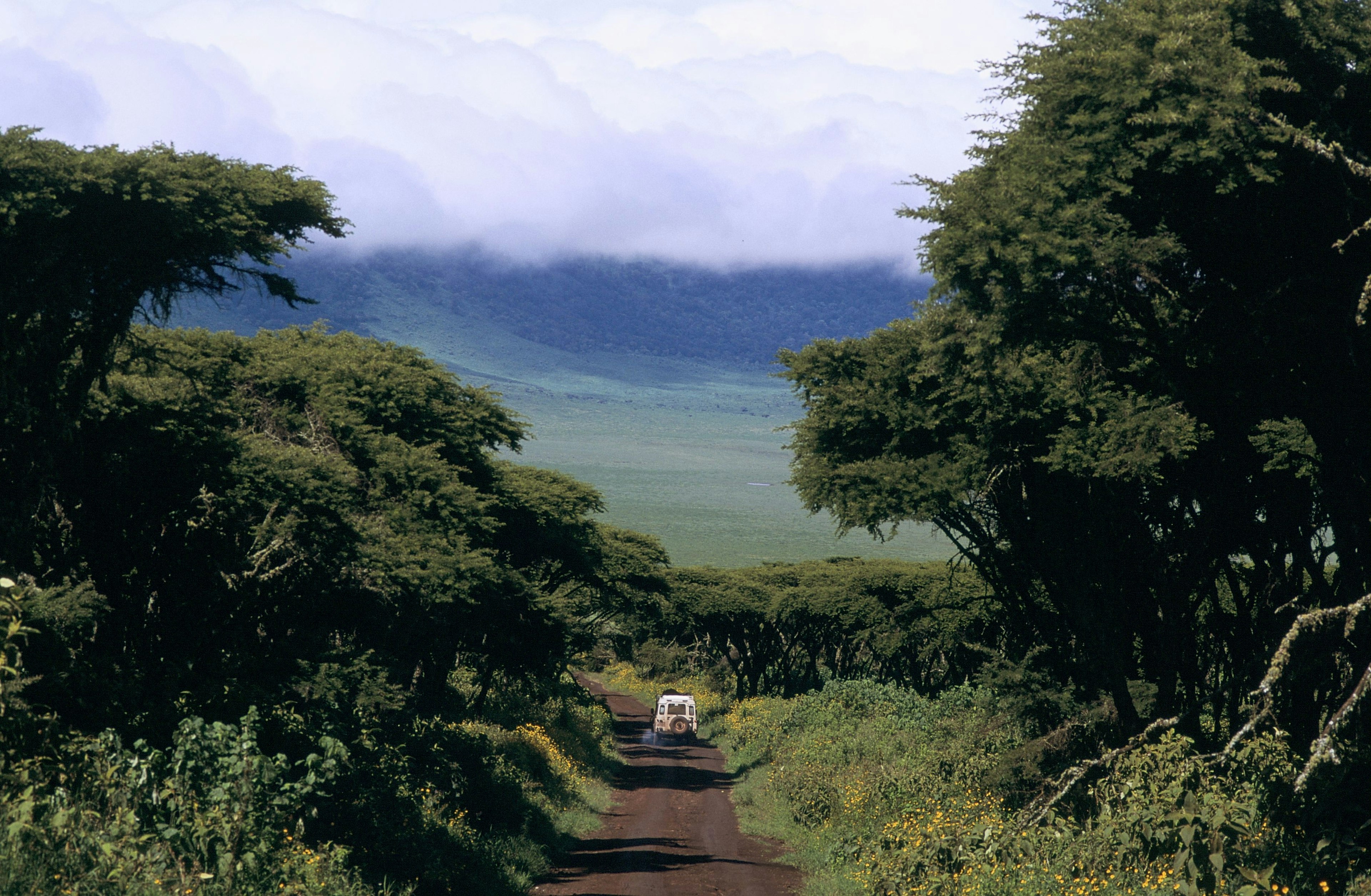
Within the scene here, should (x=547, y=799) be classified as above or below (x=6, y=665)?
below

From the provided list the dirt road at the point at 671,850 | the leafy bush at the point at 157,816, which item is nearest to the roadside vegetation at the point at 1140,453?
the dirt road at the point at 671,850

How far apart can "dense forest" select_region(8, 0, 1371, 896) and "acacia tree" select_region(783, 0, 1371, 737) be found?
0.05m

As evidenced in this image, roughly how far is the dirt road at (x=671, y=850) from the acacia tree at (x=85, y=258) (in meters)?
9.53

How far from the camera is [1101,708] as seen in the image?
18.5 meters

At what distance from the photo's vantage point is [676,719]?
5216 centimetres

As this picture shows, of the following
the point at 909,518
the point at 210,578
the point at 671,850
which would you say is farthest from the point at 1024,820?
the point at 210,578

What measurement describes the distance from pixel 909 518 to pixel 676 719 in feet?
117

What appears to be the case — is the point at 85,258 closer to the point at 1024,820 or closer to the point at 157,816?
the point at 157,816

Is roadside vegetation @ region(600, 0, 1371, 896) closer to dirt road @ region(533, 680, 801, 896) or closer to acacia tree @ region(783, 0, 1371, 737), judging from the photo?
acacia tree @ region(783, 0, 1371, 737)

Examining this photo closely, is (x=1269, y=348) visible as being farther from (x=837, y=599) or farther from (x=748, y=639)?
(x=748, y=639)

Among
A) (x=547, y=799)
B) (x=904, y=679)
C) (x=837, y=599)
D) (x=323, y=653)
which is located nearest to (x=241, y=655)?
(x=323, y=653)

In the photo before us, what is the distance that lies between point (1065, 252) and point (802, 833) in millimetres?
15659

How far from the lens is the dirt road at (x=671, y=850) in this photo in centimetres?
1731

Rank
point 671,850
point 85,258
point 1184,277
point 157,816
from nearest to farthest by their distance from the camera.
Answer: point 157,816 → point 1184,277 → point 85,258 → point 671,850
